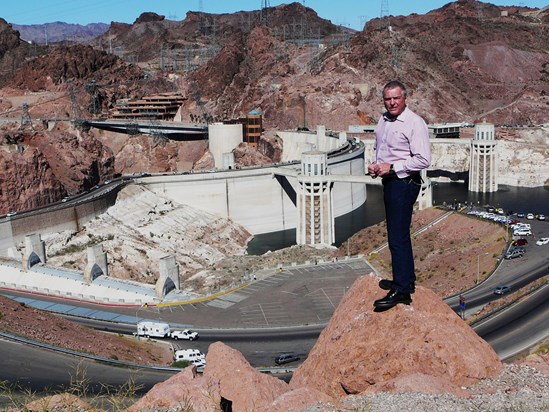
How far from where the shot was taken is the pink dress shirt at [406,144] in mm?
12234

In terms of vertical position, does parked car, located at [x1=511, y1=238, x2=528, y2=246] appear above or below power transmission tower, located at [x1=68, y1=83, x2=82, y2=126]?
below

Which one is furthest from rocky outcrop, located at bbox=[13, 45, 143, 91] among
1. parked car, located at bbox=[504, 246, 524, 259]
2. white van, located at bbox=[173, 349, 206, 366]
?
white van, located at bbox=[173, 349, 206, 366]

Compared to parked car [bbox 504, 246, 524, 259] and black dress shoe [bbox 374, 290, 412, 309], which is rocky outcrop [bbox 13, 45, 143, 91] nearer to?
parked car [bbox 504, 246, 524, 259]

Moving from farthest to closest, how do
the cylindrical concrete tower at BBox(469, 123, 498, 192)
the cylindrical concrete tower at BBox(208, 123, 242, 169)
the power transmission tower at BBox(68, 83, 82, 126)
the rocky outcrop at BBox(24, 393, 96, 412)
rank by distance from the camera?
the power transmission tower at BBox(68, 83, 82, 126) → the cylindrical concrete tower at BBox(208, 123, 242, 169) → the cylindrical concrete tower at BBox(469, 123, 498, 192) → the rocky outcrop at BBox(24, 393, 96, 412)

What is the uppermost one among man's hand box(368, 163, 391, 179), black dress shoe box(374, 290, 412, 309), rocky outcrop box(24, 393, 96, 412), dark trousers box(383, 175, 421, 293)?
man's hand box(368, 163, 391, 179)

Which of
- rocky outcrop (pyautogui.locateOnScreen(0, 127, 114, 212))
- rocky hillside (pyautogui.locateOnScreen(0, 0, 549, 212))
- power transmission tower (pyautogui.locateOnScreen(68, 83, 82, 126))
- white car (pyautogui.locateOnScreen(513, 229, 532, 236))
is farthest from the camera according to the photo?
power transmission tower (pyautogui.locateOnScreen(68, 83, 82, 126))

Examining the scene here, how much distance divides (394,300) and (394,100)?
11.6 feet

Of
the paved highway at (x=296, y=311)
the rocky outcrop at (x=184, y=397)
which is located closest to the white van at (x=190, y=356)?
the paved highway at (x=296, y=311)

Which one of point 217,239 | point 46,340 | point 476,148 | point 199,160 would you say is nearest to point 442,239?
point 217,239

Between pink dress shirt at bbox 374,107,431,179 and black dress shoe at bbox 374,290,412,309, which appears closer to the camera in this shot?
pink dress shirt at bbox 374,107,431,179

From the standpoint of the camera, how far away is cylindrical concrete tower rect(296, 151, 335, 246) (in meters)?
92.6

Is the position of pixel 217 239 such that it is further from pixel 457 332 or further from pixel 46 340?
pixel 457 332

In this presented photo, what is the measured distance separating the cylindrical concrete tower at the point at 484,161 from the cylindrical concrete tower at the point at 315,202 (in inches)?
1750

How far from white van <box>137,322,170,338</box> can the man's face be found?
35.8 meters
